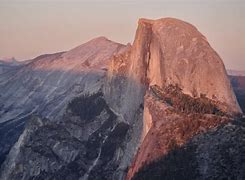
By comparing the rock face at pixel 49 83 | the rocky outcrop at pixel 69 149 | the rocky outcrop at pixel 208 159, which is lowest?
the rock face at pixel 49 83

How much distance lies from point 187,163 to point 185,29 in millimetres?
53075

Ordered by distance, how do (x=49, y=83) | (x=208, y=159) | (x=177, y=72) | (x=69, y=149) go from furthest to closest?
(x=49, y=83) → (x=69, y=149) → (x=177, y=72) → (x=208, y=159)

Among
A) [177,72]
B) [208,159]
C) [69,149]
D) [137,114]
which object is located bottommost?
[69,149]

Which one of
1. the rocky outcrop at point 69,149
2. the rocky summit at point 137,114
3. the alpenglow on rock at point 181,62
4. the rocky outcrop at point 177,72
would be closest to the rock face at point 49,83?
the rocky summit at point 137,114

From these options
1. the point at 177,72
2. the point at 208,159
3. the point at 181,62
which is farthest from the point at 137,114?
the point at 208,159

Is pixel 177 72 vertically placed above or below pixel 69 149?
above

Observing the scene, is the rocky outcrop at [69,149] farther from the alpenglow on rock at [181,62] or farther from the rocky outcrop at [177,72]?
the alpenglow on rock at [181,62]

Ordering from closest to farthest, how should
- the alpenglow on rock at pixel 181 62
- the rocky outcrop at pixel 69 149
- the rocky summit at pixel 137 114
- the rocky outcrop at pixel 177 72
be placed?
1. the rocky summit at pixel 137 114
2. the rocky outcrop at pixel 177 72
3. the rocky outcrop at pixel 69 149
4. the alpenglow on rock at pixel 181 62

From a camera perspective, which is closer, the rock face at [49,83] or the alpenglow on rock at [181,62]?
the alpenglow on rock at [181,62]

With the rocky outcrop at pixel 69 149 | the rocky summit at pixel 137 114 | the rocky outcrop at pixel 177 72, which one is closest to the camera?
the rocky summit at pixel 137 114

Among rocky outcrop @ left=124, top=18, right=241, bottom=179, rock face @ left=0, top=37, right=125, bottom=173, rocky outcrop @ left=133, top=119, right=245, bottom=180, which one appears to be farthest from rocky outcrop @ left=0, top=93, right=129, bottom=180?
rocky outcrop @ left=133, top=119, right=245, bottom=180

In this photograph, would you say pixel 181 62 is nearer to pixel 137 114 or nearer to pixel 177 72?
pixel 177 72

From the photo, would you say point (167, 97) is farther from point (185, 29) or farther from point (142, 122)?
point (185, 29)

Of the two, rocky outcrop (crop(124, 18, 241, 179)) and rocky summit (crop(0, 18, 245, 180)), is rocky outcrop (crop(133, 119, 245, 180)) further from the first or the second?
rocky outcrop (crop(124, 18, 241, 179))
